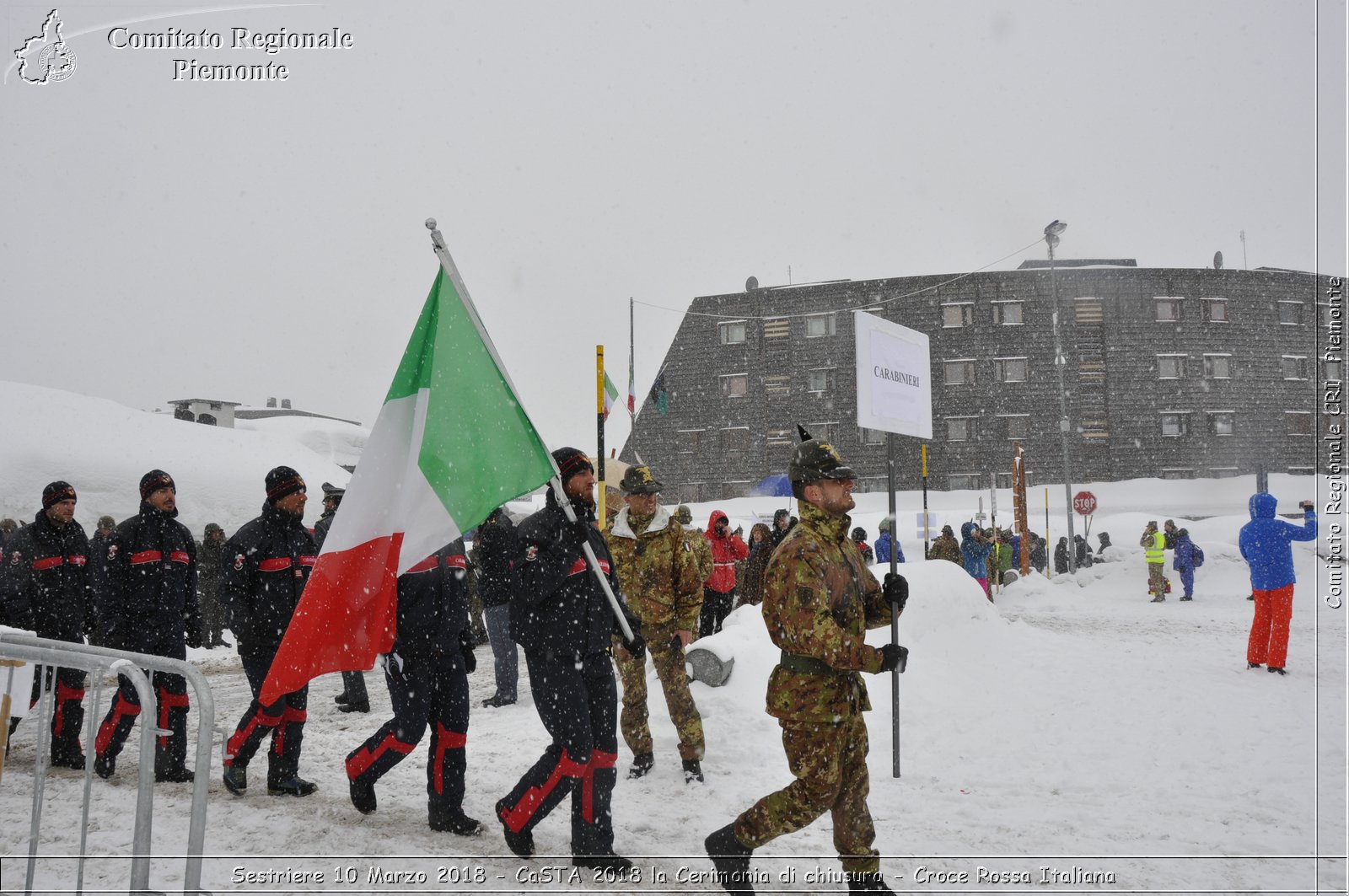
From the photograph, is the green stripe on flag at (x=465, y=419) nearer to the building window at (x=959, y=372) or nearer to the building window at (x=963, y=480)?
the building window at (x=963, y=480)

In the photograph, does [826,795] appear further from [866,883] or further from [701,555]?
[701,555]

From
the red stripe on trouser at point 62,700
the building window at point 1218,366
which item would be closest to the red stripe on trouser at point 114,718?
the red stripe on trouser at point 62,700

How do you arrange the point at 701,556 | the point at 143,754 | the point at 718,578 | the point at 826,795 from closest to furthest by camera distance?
1. the point at 143,754
2. the point at 826,795
3. the point at 701,556
4. the point at 718,578

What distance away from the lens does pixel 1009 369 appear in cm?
4319

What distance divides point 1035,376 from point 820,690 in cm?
4275

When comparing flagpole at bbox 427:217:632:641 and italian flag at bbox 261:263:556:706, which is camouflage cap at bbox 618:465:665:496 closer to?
flagpole at bbox 427:217:632:641

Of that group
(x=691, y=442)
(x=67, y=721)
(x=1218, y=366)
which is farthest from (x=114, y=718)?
(x=1218, y=366)

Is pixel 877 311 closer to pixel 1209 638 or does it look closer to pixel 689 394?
pixel 689 394

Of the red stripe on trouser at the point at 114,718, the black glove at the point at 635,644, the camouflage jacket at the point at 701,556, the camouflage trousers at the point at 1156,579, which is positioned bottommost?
the camouflage trousers at the point at 1156,579

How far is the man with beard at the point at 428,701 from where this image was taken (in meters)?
4.70

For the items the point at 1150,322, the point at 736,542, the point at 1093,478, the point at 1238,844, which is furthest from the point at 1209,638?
the point at 1150,322

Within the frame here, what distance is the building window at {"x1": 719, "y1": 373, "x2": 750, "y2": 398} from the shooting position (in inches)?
1769

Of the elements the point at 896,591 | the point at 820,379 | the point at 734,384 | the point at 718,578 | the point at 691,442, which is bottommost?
the point at 718,578

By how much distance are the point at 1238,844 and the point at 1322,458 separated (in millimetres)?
47348
